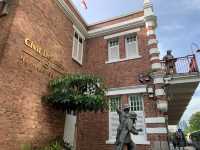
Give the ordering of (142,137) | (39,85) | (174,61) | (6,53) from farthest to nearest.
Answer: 1. (174,61)
2. (142,137)
3. (39,85)
4. (6,53)

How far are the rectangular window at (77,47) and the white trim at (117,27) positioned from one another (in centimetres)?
98

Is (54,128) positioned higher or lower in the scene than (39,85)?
lower

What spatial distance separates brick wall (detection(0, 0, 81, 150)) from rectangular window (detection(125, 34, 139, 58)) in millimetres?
4478

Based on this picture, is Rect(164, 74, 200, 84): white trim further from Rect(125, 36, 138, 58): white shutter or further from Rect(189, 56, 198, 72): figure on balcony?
Rect(125, 36, 138, 58): white shutter

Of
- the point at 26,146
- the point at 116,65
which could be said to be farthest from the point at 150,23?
the point at 26,146

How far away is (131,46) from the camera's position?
11906 millimetres

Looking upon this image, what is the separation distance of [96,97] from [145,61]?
4.66m

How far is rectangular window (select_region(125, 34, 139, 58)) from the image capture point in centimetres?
1162

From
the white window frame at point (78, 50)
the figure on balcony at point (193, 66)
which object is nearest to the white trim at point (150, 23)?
the figure on balcony at point (193, 66)

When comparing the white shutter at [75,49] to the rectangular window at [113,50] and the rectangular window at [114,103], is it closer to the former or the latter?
the rectangular window at [113,50]

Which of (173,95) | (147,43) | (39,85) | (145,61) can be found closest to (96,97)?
(39,85)

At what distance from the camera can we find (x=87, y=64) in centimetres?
1275

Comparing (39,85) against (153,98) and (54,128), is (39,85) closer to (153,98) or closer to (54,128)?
(54,128)

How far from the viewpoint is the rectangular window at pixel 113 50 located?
1213 cm
